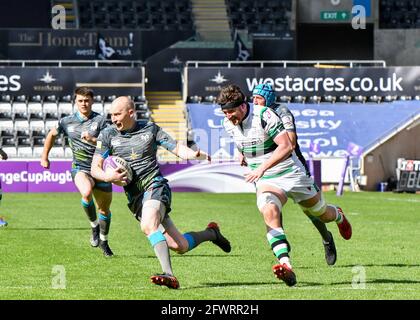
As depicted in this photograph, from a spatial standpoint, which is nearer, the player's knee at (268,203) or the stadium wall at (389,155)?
the player's knee at (268,203)

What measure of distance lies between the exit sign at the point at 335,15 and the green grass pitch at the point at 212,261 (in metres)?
29.3

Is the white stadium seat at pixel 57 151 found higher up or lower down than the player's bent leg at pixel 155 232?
lower down

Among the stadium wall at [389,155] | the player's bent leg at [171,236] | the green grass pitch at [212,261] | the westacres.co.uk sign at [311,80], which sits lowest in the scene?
the stadium wall at [389,155]

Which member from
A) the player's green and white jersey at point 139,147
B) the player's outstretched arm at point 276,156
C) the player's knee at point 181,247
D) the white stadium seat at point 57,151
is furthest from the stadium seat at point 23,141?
the player's outstretched arm at point 276,156

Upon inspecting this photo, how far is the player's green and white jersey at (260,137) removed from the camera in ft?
42.9

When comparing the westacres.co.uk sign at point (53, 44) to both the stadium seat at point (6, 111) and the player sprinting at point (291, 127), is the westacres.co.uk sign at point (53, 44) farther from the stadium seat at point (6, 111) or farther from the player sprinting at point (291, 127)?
the player sprinting at point (291, 127)

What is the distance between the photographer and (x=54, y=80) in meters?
46.4

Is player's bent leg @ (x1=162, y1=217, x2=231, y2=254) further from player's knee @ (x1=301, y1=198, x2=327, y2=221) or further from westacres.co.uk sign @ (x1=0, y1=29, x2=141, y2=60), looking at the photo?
westacres.co.uk sign @ (x1=0, y1=29, x2=141, y2=60)

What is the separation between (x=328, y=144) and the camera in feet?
144

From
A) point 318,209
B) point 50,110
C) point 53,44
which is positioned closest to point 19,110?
point 50,110
